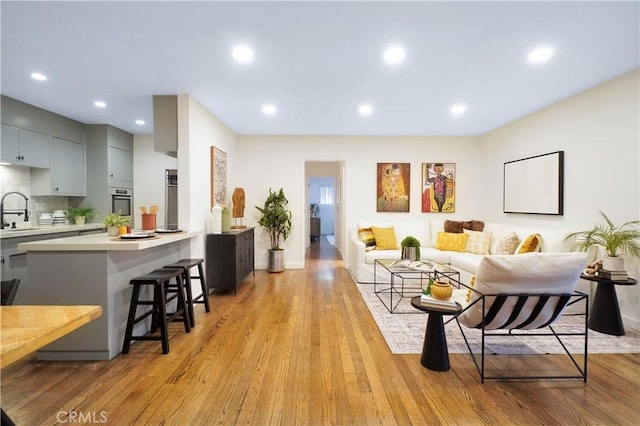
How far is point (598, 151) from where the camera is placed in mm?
3326

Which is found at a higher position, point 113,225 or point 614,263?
point 113,225

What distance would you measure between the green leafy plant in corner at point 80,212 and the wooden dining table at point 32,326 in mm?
4418

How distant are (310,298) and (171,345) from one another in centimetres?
176

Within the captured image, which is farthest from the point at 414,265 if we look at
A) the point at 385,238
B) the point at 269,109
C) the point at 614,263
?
the point at 269,109

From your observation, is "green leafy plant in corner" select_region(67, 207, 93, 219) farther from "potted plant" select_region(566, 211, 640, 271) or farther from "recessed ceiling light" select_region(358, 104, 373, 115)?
"potted plant" select_region(566, 211, 640, 271)

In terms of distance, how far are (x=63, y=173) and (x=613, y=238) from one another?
275 inches

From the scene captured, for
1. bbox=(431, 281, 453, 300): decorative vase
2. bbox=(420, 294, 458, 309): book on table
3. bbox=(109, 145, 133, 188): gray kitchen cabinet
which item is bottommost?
bbox=(420, 294, 458, 309): book on table

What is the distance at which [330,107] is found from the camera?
4.07 m

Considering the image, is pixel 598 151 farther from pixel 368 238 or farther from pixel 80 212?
pixel 80 212

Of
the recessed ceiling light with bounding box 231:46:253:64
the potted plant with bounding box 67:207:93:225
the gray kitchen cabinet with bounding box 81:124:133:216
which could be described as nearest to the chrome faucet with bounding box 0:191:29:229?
the potted plant with bounding box 67:207:93:225

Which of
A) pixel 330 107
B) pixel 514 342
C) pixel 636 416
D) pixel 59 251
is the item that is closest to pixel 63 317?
pixel 59 251

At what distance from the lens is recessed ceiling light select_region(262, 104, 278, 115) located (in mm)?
4016

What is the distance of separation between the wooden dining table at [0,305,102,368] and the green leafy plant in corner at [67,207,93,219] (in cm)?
442

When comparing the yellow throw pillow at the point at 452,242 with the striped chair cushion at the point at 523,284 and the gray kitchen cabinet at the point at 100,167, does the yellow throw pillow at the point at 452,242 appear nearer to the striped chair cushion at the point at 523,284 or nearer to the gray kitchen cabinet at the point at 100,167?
the striped chair cushion at the point at 523,284
